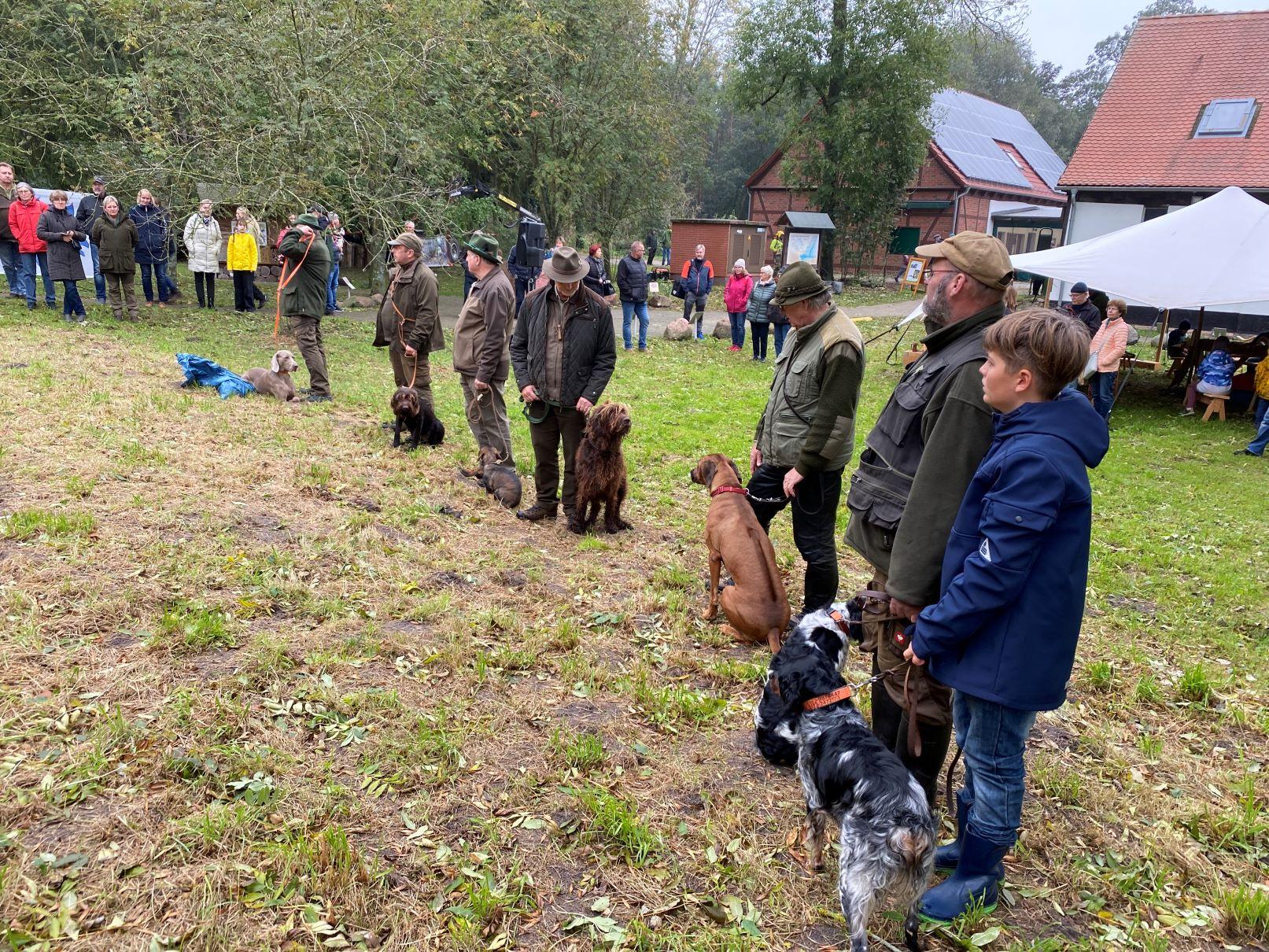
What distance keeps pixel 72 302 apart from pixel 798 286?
13198 mm

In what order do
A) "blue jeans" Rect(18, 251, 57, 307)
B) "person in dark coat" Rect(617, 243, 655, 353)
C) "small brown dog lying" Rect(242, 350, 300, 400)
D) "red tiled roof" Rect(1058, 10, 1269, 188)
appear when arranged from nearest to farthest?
"small brown dog lying" Rect(242, 350, 300, 400)
"blue jeans" Rect(18, 251, 57, 307)
"person in dark coat" Rect(617, 243, 655, 353)
"red tiled roof" Rect(1058, 10, 1269, 188)

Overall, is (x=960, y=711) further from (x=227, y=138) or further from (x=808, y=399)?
(x=227, y=138)

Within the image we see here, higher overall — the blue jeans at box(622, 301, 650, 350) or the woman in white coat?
the woman in white coat

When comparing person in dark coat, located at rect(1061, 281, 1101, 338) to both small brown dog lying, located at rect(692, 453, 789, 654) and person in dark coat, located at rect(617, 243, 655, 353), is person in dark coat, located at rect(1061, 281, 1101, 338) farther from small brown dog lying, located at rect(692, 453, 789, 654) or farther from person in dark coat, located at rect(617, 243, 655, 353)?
small brown dog lying, located at rect(692, 453, 789, 654)

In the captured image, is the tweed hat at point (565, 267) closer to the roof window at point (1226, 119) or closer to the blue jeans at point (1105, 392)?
the blue jeans at point (1105, 392)

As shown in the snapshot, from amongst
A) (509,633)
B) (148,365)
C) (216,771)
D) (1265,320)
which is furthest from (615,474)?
(1265,320)

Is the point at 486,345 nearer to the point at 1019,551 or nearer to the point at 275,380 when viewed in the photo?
the point at 275,380

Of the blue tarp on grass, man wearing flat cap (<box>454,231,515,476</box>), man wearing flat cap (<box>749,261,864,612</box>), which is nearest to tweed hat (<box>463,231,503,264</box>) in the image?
man wearing flat cap (<box>454,231,515,476</box>)

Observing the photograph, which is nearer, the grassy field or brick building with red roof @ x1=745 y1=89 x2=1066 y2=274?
the grassy field

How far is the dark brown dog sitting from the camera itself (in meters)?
7.89

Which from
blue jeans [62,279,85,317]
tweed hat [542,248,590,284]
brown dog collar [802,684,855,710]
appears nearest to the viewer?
brown dog collar [802,684,855,710]

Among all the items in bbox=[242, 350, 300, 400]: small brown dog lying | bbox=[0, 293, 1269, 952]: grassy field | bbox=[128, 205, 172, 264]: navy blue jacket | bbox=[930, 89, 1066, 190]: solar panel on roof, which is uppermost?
bbox=[930, 89, 1066, 190]: solar panel on roof

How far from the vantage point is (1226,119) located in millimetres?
22391

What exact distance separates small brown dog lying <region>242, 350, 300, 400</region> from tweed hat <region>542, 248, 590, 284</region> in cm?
519
